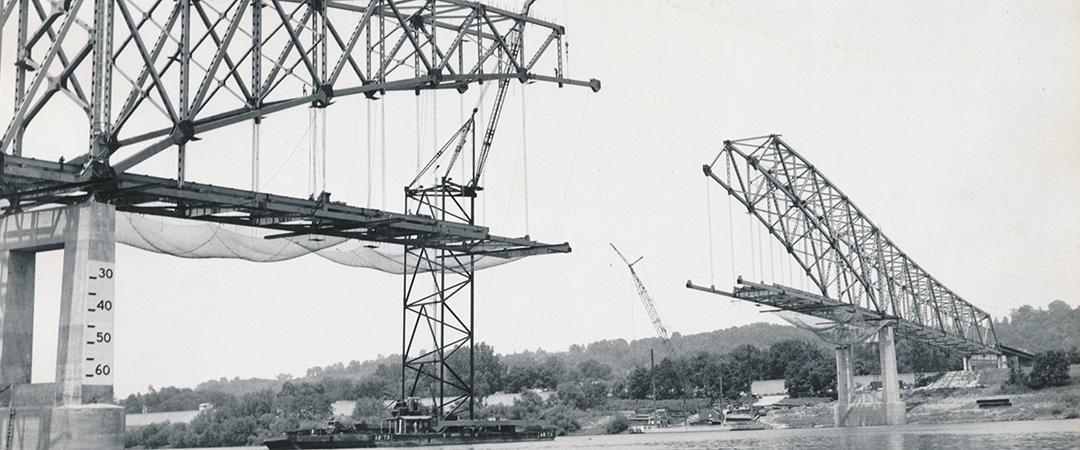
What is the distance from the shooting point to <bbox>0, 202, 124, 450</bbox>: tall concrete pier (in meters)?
33.6

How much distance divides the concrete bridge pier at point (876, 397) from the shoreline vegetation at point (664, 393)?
1162cm

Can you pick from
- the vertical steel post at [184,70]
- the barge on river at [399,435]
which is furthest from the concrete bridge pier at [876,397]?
the vertical steel post at [184,70]

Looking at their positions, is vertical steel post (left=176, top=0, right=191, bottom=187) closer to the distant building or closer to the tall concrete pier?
the tall concrete pier

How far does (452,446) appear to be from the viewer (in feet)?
206

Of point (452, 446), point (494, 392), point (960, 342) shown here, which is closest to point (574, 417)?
point (494, 392)

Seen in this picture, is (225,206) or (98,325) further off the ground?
(225,206)

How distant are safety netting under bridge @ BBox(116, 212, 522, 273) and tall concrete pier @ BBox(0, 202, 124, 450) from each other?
19.7 feet

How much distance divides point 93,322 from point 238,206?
8.70 metres

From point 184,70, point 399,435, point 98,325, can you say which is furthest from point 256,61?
point 399,435

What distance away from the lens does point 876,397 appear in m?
110

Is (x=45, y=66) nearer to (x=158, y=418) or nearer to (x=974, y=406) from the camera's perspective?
(x=158, y=418)

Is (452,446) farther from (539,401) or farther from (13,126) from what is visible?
(539,401)

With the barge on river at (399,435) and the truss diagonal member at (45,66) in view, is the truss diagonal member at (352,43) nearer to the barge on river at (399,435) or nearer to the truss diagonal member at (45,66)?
the truss diagonal member at (45,66)

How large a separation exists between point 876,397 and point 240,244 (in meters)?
78.4
